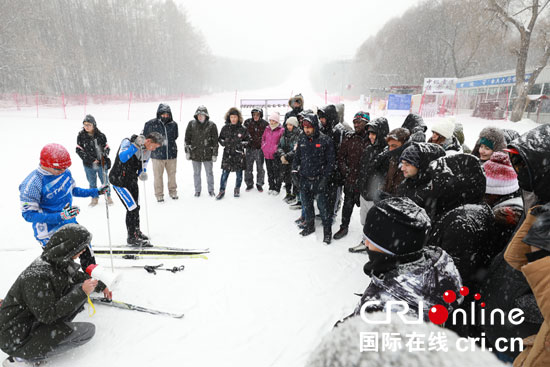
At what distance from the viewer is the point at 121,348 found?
300cm

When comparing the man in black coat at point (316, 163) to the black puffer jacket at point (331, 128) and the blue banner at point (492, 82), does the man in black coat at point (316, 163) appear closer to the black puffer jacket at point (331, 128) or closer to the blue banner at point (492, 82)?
the black puffer jacket at point (331, 128)

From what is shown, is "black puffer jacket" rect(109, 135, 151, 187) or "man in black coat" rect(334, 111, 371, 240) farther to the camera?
"man in black coat" rect(334, 111, 371, 240)

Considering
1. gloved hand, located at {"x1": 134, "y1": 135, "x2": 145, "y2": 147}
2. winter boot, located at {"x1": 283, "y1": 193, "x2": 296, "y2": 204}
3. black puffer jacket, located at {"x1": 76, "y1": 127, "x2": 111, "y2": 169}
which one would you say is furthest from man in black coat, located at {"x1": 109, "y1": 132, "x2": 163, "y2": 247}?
winter boot, located at {"x1": 283, "y1": 193, "x2": 296, "y2": 204}

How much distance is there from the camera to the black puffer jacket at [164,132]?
21.9ft

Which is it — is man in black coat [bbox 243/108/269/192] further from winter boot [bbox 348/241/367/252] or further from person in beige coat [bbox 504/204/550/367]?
person in beige coat [bbox 504/204/550/367]

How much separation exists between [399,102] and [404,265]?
23.2 m

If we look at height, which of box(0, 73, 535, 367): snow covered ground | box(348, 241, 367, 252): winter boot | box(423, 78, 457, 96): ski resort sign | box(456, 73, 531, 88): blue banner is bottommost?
box(0, 73, 535, 367): snow covered ground

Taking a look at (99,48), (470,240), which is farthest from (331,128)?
(99,48)

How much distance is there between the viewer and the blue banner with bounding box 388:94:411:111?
71.8 ft

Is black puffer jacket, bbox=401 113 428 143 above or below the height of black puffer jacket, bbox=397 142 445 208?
above

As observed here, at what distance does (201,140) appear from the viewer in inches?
275

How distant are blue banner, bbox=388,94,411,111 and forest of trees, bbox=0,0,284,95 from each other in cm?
3235

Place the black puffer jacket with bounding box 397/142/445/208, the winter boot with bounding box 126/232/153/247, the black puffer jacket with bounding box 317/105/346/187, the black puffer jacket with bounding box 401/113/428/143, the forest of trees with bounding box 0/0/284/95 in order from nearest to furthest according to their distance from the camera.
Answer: the black puffer jacket with bounding box 397/142/445/208, the black puffer jacket with bounding box 401/113/428/143, the winter boot with bounding box 126/232/153/247, the black puffer jacket with bounding box 317/105/346/187, the forest of trees with bounding box 0/0/284/95

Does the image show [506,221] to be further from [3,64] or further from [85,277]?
[3,64]
